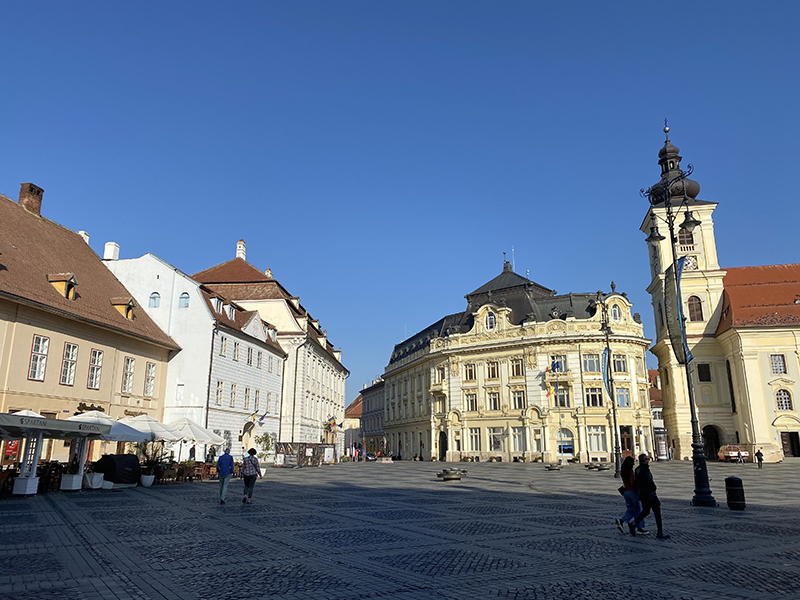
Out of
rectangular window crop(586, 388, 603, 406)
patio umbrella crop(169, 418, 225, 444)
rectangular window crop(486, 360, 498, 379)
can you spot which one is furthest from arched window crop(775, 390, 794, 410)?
patio umbrella crop(169, 418, 225, 444)

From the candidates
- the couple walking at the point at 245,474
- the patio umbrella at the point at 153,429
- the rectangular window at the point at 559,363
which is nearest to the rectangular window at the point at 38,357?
the patio umbrella at the point at 153,429

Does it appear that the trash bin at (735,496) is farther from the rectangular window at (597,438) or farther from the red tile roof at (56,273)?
→ the rectangular window at (597,438)

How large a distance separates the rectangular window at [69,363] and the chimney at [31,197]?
383 inches

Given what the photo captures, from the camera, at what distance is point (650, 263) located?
68.2 meters

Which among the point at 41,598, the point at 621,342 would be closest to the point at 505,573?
the point at 41,598

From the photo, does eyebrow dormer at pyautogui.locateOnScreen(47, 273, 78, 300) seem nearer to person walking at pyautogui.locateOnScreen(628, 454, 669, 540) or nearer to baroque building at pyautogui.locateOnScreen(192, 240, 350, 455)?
baroque building at pyautogui.locateOnScreen(192, 240, 350, 455)

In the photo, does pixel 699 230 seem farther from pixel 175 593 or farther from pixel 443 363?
pixel 175 593

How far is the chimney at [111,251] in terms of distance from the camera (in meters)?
40.1

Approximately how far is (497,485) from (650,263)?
49959 millimetres

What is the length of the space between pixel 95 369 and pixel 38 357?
3.87 m

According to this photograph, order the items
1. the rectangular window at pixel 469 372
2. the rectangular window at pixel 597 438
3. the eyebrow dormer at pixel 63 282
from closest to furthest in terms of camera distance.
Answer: the eyebrow dormer at pixel 63 282 < the rectangular window at pixel 597 438 < the rectangular window at pixel 469 372

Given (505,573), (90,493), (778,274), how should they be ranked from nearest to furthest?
(505,573) < (90,493) < (778,274)

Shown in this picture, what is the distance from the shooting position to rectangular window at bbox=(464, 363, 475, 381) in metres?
61.6

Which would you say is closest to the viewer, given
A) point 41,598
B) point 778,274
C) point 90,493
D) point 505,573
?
point 41,598
